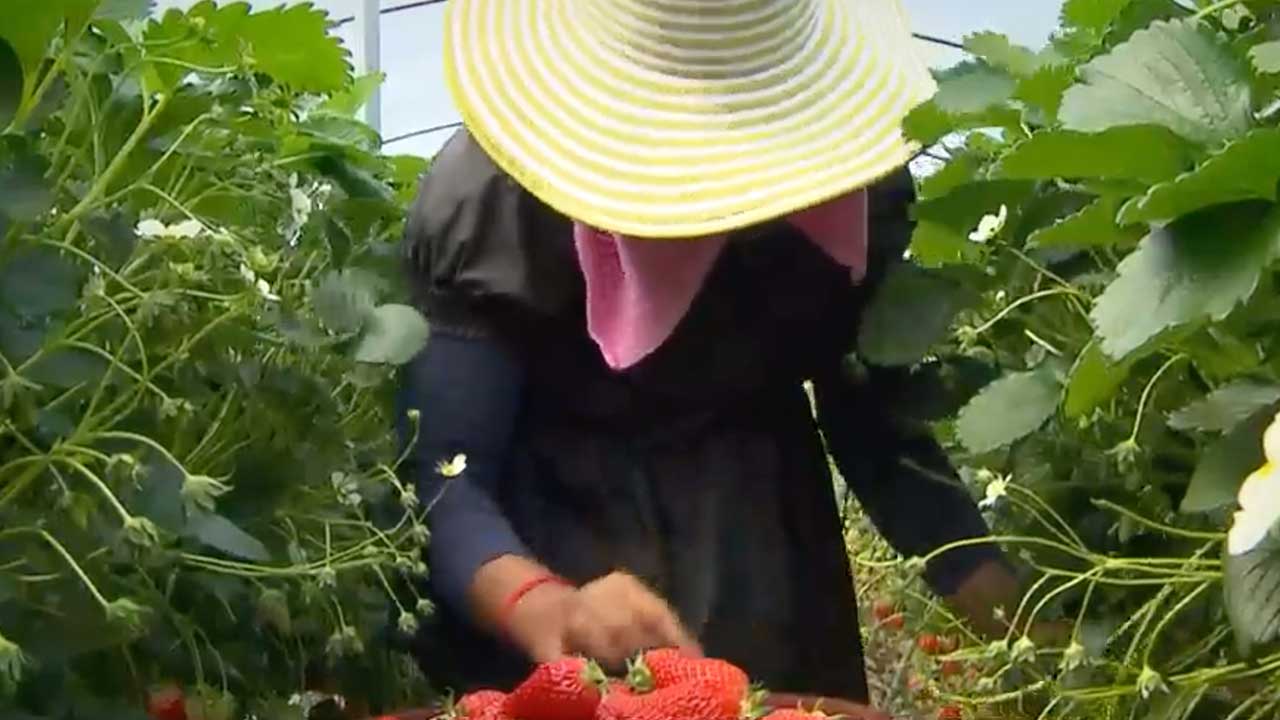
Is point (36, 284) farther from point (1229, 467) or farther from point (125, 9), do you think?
point (1229, 467)

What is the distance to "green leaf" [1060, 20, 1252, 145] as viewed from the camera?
0.47 m

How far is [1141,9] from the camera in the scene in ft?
1.97

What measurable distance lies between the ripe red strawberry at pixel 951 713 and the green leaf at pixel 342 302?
270mm

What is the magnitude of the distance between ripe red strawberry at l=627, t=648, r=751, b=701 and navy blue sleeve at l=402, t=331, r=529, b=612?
→ 144mm

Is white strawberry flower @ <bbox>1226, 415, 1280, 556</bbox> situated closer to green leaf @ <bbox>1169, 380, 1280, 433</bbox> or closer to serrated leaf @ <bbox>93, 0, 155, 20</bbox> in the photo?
green leaf @ <bbox>1169, 380, 1280, 433</bbox>

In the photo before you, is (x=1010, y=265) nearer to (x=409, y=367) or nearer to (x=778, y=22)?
(x=778, y=22)

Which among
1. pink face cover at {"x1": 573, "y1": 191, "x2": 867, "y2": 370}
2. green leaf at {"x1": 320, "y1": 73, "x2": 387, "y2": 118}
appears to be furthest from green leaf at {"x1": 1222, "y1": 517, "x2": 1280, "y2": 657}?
green leaf at {"x1": 320, "y1": 73, "x2": 387, "y2": 118}

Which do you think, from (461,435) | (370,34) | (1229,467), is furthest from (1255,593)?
(370,34)

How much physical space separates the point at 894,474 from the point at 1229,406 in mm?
320

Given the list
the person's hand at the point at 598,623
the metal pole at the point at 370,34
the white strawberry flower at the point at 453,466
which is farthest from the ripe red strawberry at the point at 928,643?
the metal pole at the point at 370,34

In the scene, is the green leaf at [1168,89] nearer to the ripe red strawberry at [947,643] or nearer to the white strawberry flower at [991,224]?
the white strawberry flower at [991,224]

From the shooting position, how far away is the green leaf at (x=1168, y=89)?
472mm

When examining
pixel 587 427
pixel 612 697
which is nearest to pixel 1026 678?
pixel 612 697

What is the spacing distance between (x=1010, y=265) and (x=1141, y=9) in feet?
0.41
